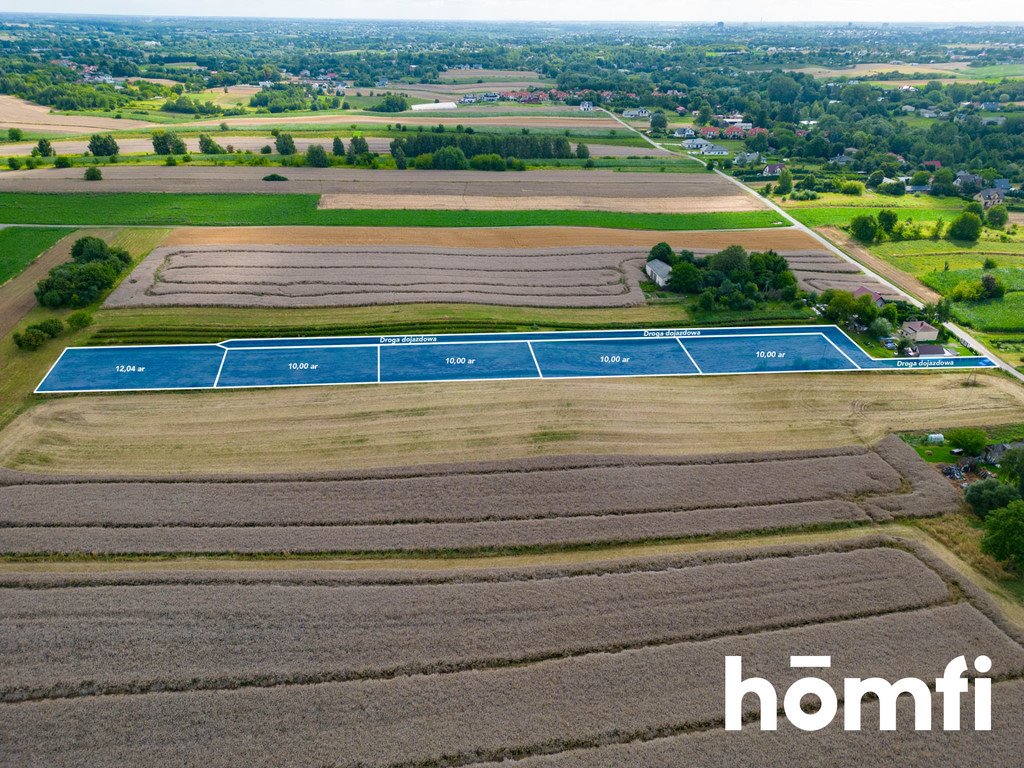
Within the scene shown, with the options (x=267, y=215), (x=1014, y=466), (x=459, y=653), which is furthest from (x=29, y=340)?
(x=1014, y=466)

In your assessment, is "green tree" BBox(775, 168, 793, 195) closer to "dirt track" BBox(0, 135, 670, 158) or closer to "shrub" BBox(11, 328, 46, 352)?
"dirt track" BBox(0, 135, 670, 158)

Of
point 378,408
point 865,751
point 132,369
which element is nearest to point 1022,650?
point 865,751

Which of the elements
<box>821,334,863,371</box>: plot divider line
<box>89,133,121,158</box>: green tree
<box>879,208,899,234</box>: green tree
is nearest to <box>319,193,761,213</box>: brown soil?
<box>879,208,899,234</box>: green tree

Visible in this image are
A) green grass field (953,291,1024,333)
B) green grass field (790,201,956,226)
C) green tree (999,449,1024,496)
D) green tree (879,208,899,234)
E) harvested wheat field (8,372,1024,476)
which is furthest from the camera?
green grass field (790,201,956,226)

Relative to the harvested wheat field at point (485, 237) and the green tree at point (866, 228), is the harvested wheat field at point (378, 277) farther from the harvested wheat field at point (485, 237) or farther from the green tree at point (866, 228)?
the green tree at point (866, 228)

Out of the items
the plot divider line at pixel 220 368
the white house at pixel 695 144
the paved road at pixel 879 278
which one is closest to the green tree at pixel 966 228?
the paved road at pixel 879 278

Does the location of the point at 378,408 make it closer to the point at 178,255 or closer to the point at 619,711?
the point at 619,711
